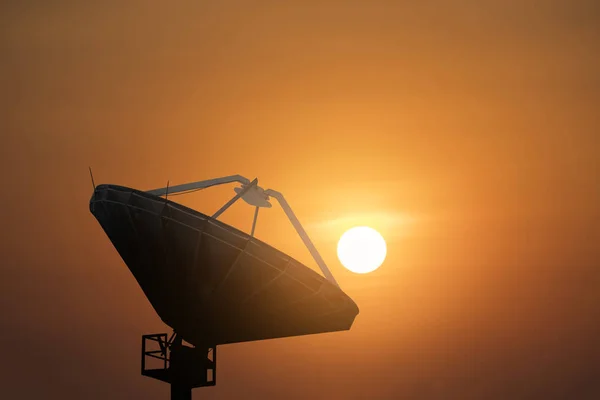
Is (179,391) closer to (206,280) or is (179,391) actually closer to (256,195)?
(206,280)

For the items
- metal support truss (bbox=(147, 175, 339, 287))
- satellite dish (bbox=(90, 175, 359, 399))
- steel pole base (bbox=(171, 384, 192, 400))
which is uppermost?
metal support truss (bbox=(147, 175, 339, 287))

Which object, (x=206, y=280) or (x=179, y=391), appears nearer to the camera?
(x=206, y=280)

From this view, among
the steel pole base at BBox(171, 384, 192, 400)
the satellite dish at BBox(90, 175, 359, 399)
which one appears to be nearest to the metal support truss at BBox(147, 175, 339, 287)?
the satellite dish at BBox(90, 175, 359, 399)

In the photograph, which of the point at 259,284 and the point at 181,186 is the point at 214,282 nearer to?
the point at 259,284

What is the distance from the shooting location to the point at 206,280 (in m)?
54.2

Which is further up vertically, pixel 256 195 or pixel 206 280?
pixel 256 195

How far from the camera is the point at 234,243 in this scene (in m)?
51.6

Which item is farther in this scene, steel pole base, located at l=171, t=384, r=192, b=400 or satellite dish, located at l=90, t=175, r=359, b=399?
steel pole base, located at l=171, t=384, r=192, b=400

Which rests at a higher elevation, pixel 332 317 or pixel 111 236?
pixel 111 236

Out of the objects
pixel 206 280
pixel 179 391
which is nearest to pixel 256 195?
pixel 206 280

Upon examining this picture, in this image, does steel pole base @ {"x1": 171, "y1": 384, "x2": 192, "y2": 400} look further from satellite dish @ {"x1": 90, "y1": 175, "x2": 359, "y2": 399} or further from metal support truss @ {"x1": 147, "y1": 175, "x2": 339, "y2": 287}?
metal support truss @ {"x1": 147, "y1": 175, "x2": 339, "y2": 287}

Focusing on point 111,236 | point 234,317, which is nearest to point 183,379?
point 234,317

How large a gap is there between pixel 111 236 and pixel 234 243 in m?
7.57

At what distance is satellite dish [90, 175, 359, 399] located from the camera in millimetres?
52031
